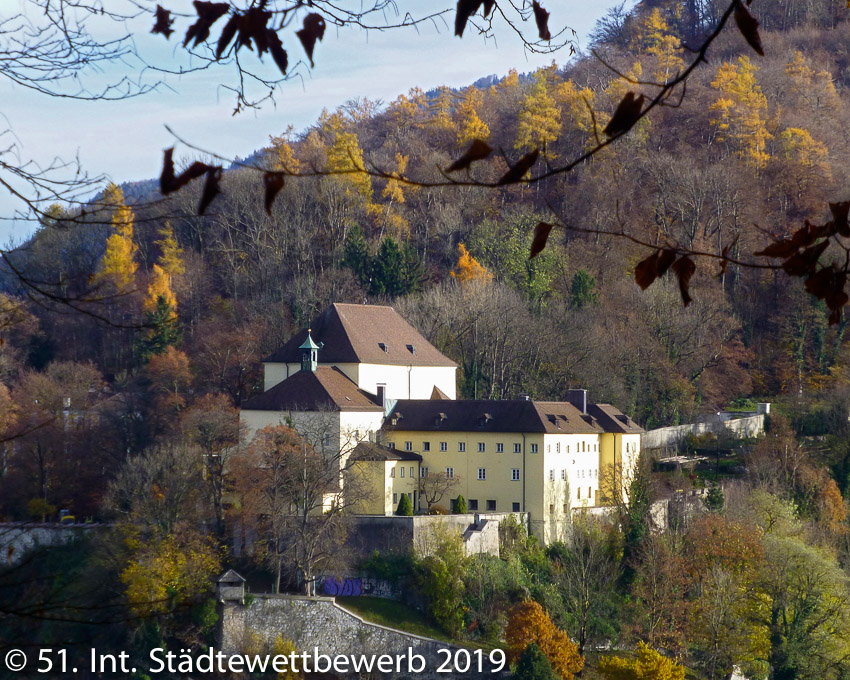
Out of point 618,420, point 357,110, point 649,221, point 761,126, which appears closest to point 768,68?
point 761,126

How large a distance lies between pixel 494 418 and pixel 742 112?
35.9 metres

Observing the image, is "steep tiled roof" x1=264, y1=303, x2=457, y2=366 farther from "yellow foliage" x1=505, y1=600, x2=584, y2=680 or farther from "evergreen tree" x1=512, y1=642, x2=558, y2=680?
"evergreen tree" x1=512, y1=642, x2=558, y2=680

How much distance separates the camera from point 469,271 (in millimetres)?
57875

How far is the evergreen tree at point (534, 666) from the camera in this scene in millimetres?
30953

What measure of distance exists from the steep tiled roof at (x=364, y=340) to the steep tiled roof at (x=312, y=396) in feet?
7.57

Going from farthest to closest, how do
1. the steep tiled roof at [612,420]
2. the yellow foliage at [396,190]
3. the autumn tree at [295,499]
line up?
the yellow foliage at [396,190]
the steep tiled roof at [612,420]
the autumn tree at [295,499]

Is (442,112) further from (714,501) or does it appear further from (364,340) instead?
(714,501)

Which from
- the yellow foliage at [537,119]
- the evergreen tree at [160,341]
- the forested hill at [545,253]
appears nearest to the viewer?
the forested hill at [545,253]

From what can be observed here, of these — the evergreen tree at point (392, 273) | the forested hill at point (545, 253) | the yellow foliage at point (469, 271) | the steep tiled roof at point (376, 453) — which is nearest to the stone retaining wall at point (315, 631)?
the steep tiled roof at point (376, 453)

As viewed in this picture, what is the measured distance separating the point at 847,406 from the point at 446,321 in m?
16.4

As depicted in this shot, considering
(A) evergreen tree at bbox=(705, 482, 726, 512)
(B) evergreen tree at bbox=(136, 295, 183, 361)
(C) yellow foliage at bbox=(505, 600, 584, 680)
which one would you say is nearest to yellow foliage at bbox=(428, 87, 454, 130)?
(B) evergreen tree at bbox=(136, 295, 183, 361)

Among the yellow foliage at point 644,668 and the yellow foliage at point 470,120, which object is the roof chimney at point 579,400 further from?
the yellow foliage at point 470,120

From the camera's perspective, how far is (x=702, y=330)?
53.2 meters

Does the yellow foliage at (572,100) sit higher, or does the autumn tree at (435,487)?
the yellow foliage at (572,100)
